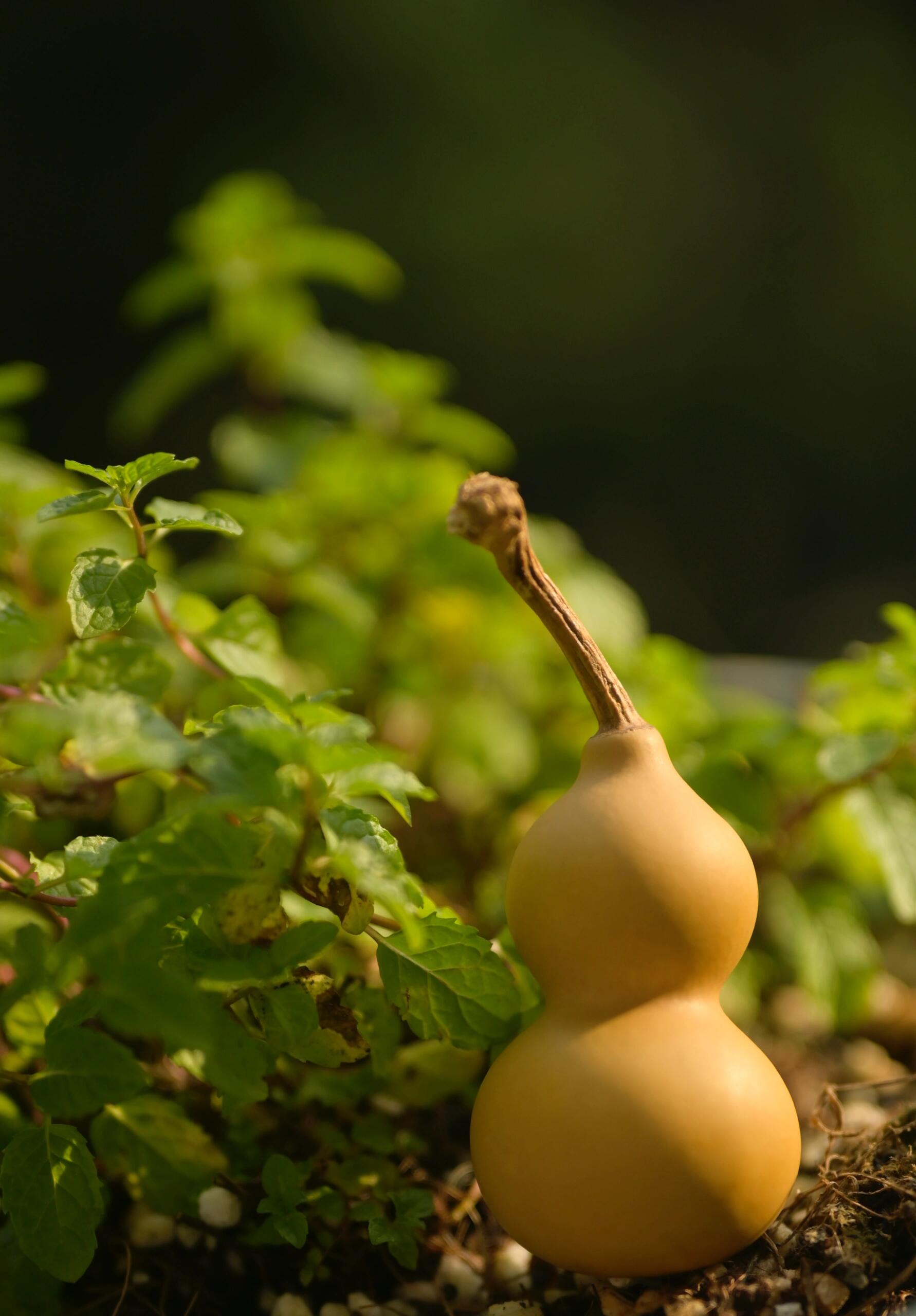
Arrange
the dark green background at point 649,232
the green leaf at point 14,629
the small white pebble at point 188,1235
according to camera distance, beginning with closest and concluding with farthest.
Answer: the green leaf at point 14,629 → the small white pebble at point 188,1235 → the dark green background at point 649,232

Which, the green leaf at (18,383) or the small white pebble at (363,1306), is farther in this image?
the green leaf at (18,383)

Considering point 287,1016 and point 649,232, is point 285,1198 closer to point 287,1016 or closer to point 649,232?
point 287,1016

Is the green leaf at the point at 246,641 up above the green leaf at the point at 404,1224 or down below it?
above

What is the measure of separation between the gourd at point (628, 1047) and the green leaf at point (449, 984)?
2 cm

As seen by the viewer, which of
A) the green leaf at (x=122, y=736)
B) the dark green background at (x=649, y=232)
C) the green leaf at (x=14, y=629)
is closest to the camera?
the green leaf at (x=122, y=736)

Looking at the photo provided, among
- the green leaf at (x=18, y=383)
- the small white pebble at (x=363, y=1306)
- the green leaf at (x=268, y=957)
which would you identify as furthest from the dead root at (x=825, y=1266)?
the green leaf at (x=18, y=383)

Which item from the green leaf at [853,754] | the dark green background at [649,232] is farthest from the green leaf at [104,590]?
the dark green background at [649,232]

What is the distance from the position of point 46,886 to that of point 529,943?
0.76 feet

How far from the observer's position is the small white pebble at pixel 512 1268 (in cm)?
60

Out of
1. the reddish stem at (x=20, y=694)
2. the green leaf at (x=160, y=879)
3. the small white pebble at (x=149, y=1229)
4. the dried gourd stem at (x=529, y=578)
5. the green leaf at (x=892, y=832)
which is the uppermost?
the dried gourd stem at (x=529, y=578)

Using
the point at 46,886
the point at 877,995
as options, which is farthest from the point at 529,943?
the point at 877,995

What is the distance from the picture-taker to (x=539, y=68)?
2.72 meters

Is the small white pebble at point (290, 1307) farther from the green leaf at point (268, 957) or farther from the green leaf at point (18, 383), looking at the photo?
the green leaf at point (18, 383)

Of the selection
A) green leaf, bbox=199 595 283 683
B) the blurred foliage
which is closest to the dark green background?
the blurred foliage
